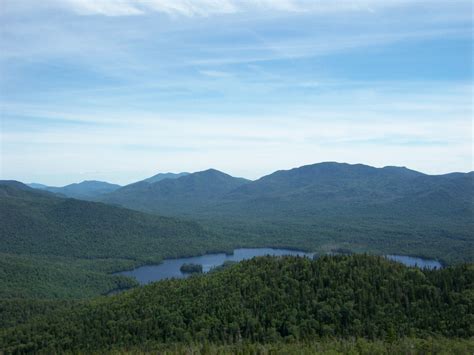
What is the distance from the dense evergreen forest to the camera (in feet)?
273

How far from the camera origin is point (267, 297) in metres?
96.4

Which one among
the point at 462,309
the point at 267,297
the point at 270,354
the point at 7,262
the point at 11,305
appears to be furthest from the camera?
the point at 7,262

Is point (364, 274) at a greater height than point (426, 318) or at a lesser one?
greater

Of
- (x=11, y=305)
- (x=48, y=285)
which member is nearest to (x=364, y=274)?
(x=11, y=305)

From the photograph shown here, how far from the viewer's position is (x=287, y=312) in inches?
3580

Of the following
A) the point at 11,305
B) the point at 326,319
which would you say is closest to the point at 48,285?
the point at 11,305

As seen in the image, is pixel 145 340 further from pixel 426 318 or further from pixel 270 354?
pixel 426 318

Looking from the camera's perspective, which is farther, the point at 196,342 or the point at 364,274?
the point at 364,274

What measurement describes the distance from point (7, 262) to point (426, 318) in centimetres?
15592

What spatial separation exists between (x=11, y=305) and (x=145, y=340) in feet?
176

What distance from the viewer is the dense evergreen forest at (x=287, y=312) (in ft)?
273

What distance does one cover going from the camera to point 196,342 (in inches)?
3310

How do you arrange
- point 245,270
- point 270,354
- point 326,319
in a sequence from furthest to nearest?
point 245,270
point 326,319
point 270,354

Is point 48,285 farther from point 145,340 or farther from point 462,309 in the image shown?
point 462,309
